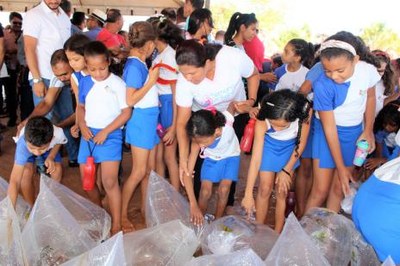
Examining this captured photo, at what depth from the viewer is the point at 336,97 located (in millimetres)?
2137

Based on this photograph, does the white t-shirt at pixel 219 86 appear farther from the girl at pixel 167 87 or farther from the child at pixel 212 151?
the girl at pixel 167 87

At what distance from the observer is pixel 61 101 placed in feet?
10.0

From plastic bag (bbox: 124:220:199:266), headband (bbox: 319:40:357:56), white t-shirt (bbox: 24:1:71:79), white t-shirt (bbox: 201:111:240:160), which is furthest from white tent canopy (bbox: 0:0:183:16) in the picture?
plastic bag (bbox: 124:220:199:266)

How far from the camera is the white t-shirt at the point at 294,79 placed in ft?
11.1

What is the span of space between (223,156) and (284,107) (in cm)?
53

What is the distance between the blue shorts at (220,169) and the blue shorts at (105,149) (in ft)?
1.69

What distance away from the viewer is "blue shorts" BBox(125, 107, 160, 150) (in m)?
2.40

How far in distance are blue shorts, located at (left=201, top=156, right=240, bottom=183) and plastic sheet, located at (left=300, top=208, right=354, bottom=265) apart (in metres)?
Answer: 0.52

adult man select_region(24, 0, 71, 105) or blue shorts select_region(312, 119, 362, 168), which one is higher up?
adult man select_region(24, 0, 71, 105)

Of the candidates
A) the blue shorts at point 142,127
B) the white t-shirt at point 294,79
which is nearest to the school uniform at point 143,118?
the blue shorts at point 142,127

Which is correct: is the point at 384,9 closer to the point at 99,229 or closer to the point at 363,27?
the point at 363,27

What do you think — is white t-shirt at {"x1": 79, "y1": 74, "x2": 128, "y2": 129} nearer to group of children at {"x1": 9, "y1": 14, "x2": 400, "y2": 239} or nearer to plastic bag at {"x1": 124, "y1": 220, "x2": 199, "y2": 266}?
group of children at {"x1": 9, "y1": 14, "x2": 400, "y2": 239}

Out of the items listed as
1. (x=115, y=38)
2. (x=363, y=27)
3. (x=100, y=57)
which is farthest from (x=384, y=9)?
(x=100, y=57)

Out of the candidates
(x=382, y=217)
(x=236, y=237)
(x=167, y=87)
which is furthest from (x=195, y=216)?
(x=382, y=217)
